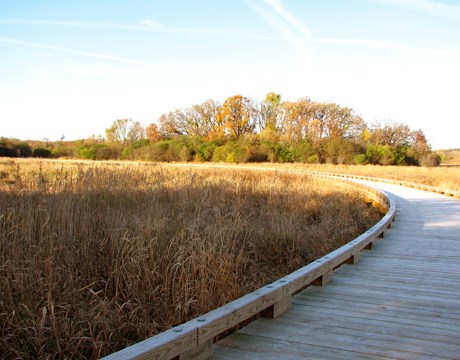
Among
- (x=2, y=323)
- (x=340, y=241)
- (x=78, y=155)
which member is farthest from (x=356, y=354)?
(x=78, y=155)

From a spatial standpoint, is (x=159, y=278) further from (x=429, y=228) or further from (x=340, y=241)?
(x=429, y=228)

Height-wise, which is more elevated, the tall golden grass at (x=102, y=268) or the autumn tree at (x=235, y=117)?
the autumn tree at (x=235, y=117)

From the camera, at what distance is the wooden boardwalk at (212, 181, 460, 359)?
2.73 m

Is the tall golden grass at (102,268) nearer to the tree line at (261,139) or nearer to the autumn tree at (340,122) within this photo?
the tree line at (261,139)

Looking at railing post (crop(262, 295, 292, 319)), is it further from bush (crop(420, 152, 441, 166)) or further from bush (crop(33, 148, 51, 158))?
bush (crop(33, 148, 51, 158))

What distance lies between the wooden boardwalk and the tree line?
35.2m

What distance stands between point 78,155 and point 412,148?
36835mm

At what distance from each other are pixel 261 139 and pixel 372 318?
42608 mm

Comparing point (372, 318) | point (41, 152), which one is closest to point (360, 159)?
point (41, 152)

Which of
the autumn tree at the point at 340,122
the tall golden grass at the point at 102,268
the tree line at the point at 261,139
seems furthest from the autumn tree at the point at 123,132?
the tall golden grass at the point at 102,268

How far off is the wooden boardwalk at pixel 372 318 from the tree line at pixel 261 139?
35181 mm

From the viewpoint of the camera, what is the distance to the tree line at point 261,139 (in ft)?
134

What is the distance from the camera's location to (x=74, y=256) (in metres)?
4.54

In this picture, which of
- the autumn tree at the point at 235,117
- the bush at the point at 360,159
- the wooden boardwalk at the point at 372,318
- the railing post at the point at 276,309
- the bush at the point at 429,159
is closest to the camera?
the wooden boardwalk at the point at 372,318
